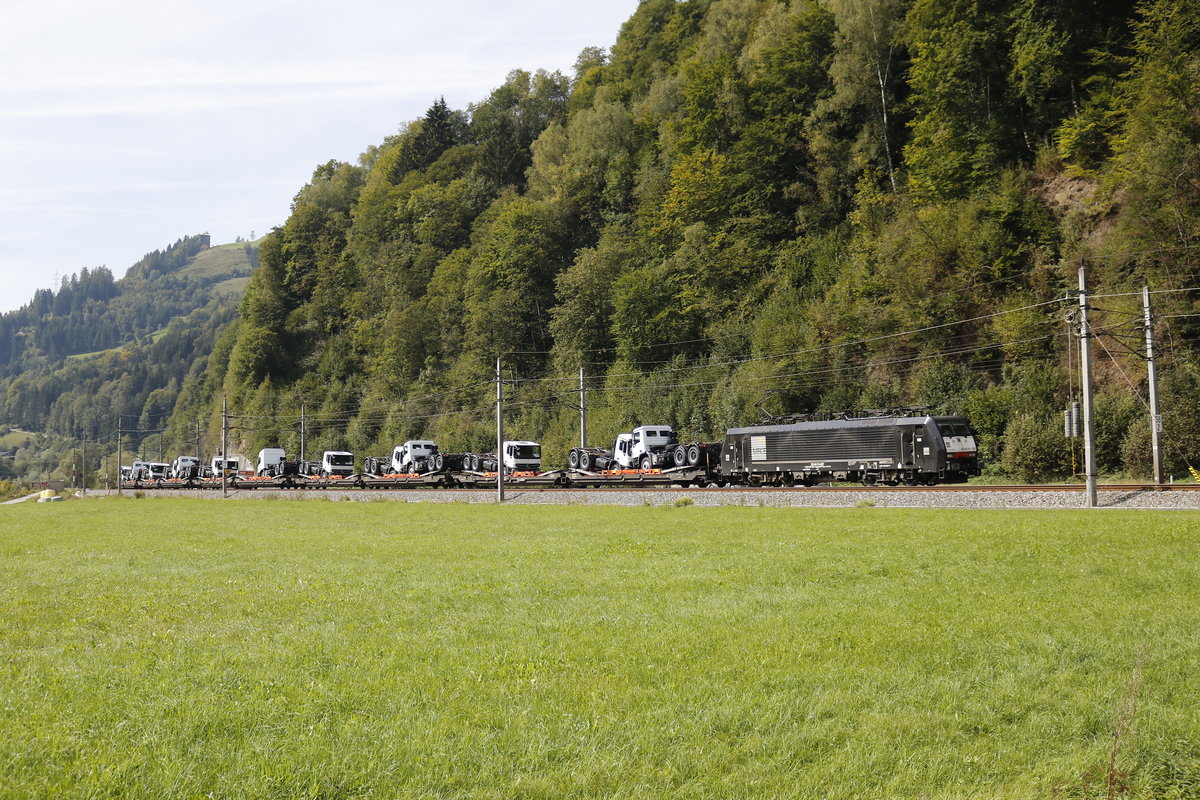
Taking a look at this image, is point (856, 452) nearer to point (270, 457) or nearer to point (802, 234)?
point (802, 234)

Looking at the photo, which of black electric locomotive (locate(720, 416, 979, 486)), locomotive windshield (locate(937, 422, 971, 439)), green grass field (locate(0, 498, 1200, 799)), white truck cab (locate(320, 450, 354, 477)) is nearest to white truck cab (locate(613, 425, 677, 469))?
black electric locomotive (locate(720, 416, 979, 486))

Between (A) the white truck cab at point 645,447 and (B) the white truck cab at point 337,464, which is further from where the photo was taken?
(B) the white truck cab at point 337,464

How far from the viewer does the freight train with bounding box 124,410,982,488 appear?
38.0 m

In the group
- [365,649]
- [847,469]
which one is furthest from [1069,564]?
[847,469]

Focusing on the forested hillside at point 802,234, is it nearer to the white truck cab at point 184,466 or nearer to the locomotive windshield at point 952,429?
the locomotive windshield at point 952,429

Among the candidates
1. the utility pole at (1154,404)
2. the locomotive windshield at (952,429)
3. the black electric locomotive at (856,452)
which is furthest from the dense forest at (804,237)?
the black electric locomotive at (856,452)

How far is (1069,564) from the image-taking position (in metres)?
15.0

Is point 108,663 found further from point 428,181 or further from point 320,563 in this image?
point 428,181

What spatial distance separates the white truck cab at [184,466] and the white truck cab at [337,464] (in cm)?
3153

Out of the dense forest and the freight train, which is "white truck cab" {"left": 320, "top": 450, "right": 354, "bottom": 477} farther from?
the dense forest

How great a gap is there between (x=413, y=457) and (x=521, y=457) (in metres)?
10.3

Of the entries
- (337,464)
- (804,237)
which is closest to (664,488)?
(804,237)

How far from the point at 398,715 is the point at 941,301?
159 ft

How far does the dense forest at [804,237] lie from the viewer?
43281mm
